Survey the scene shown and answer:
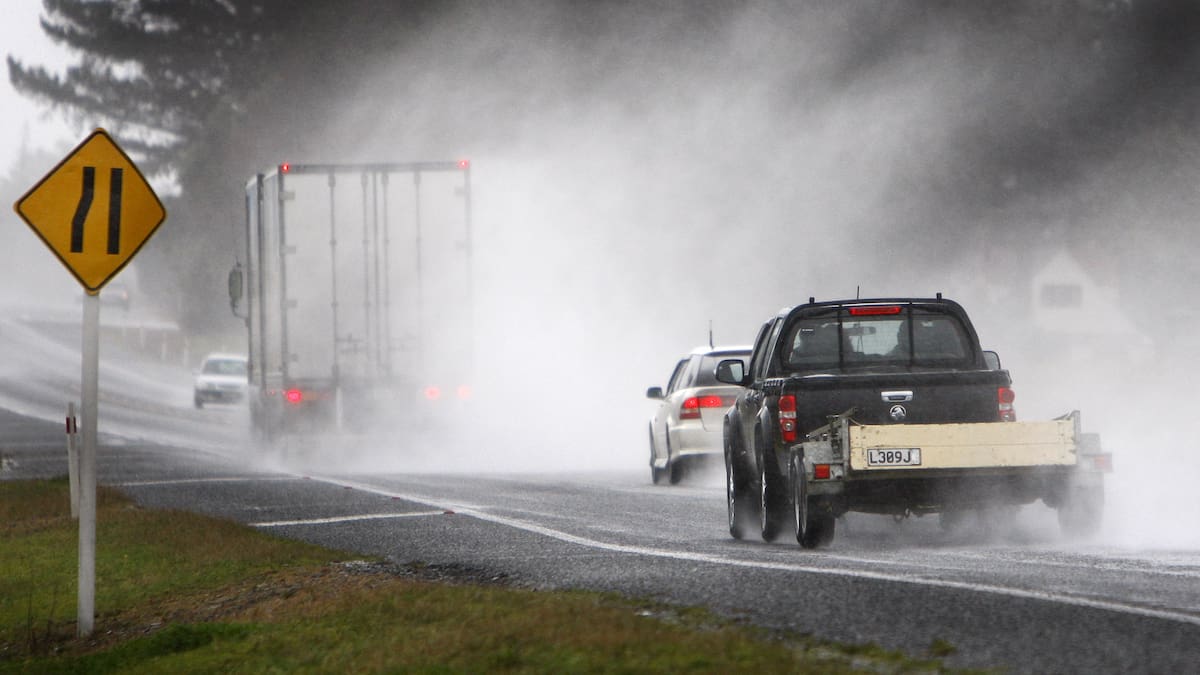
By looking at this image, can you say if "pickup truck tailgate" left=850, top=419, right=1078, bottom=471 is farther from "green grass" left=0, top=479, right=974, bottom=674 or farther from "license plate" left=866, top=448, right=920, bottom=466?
"green grass" left=0, top=479, right=974, bottom=674

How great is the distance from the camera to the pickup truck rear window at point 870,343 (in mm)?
13484

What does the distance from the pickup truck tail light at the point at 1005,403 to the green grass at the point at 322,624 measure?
12.9 ft

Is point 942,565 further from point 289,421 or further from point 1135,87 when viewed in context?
point 1135,87

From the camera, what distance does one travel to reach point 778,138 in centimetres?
6147

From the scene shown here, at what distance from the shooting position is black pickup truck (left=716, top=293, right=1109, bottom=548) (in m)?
12.1

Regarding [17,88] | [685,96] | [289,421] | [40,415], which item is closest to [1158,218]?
[685,96]

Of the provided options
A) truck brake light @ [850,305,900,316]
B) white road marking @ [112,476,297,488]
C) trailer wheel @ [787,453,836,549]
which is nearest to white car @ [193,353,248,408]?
white road marking @ [112,476,297,488]

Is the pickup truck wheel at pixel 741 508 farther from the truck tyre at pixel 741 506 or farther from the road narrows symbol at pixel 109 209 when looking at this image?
the road narrows symbol at pixel 109 209

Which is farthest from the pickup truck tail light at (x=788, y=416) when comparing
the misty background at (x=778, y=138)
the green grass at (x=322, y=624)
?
the misty background at (x=778, y=138)

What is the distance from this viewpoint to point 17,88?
77000 mm

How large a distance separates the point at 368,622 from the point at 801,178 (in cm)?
5339

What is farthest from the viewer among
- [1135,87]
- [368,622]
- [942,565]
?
[1135,87]

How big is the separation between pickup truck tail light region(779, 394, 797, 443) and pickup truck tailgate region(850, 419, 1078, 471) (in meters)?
0.71

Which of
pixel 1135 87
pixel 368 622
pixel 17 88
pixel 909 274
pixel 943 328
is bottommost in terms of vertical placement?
pixel 368 622
